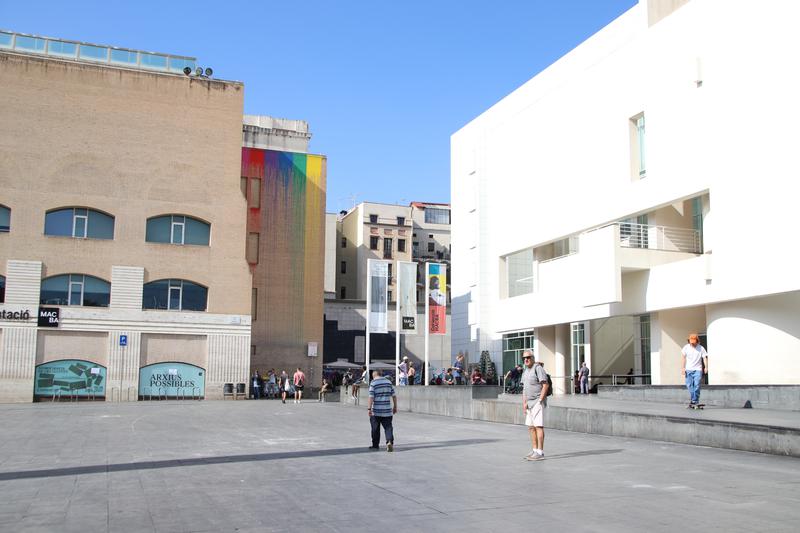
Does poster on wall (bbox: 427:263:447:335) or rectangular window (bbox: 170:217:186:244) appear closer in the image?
poster on wall (bbox: 427:263:447:335)

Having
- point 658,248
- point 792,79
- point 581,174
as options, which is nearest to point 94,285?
point 581,174

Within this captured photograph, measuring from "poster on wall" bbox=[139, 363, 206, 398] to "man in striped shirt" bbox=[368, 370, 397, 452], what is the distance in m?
30.1

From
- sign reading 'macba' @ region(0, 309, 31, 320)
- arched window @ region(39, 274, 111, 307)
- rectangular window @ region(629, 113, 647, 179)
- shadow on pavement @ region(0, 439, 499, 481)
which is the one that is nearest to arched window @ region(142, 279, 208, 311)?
arched window @ region(39, 274, 111, 307)

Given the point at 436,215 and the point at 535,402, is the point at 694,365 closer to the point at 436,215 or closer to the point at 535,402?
the point at 535,402

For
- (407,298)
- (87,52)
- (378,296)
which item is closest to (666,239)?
(407,298)

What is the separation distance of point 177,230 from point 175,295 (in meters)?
3.59

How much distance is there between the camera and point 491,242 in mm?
43406

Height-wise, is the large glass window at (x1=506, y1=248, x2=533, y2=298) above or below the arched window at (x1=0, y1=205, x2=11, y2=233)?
below

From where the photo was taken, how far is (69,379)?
40906 millimetres

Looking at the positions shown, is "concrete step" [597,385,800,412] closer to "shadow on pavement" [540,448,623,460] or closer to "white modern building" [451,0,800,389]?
"white modern building" [451,0,800,389]

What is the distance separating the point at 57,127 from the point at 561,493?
39728 millimetres

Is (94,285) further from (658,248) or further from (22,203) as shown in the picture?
(658,248)

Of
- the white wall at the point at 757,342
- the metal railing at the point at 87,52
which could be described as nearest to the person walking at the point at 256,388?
the metal railing at the point at 87,52

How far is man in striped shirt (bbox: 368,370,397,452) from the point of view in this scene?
1462 centimetres
